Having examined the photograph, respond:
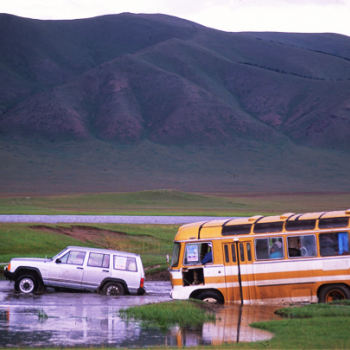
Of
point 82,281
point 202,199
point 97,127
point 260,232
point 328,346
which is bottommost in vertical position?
point 328,346

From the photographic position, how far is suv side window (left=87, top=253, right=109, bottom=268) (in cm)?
2258

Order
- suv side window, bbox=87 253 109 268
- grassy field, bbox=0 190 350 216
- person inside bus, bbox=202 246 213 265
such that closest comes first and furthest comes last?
1. person inside bus, bbox=202 246 213 265
2. suv side window, bbox=87 253 109 268
3. grassy field, bbox=0 190 350 216

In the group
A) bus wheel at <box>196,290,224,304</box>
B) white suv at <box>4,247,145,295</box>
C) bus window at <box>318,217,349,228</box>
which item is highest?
bus window at <box>318,217,349,228</box>

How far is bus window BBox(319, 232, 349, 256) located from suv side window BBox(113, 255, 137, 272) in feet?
23.3

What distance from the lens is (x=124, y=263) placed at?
899 inches

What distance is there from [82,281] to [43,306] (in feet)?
11.1

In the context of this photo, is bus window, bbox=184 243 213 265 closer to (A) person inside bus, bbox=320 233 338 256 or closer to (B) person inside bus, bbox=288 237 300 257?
(B) person inside bus, bbox=288 237 300 257

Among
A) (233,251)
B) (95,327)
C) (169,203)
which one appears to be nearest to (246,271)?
(233,251)

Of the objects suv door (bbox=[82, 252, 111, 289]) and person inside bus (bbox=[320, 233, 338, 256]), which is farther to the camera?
suv door (bbox=[82, 252, 111, 289])

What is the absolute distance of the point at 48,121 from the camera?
195 meters

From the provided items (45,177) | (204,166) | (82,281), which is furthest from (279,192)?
(82,281)

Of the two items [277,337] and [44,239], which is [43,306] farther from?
[44,239]

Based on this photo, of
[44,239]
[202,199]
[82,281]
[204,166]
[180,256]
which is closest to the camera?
[180,256]

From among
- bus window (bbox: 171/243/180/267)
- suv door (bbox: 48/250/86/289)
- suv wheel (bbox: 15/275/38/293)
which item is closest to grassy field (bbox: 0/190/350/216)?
suv door (bbox: 48/250/86/289)
